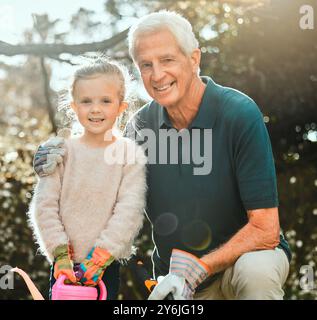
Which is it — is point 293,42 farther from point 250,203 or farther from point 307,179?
point 250,203

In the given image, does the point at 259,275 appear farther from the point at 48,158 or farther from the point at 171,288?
the point at 48,158

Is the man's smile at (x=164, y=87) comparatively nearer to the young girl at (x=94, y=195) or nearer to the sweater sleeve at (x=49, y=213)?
the young girl at (x=94, y=195)

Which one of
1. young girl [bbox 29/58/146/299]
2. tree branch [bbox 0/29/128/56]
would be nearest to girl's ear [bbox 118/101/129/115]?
young girl [bbox 29/58/146/299]

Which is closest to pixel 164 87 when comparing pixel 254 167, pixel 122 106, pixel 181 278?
pixel 122 106

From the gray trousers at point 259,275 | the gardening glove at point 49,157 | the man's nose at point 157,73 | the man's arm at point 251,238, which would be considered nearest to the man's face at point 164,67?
the man's nose at point 157,73

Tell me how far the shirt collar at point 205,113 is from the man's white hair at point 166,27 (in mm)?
177

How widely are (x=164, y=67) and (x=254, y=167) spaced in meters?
0.52

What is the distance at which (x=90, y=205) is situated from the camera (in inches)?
92.4

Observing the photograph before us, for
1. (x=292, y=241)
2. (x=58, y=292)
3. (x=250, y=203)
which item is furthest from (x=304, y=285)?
(x=58, y=292)

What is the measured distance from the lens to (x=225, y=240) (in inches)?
99.1

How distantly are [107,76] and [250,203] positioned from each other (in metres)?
0.70

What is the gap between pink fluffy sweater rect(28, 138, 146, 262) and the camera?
2305mm

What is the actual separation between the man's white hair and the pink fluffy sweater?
47 cm

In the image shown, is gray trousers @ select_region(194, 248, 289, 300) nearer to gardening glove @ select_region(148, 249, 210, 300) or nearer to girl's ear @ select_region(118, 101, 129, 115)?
gardening glove @ select_region(148, 249, 210, 300)
